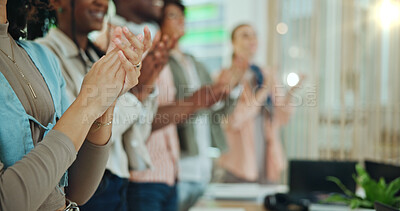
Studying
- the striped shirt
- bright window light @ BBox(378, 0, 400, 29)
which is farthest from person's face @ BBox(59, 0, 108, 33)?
bright window light @ BBox(378, 0, 400, 29)

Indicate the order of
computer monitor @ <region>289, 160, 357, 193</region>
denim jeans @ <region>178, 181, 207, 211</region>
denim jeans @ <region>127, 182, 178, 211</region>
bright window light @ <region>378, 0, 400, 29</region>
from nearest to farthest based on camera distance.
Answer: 1. denim jeans @ <region>127, 182, 178, 211</region>
2. computer monitor @ <region>289, 160, 357, 193</region>
3. denim jeans @ <region>178, 181, 207, 211</region>
4. bright window light @ <region>378, 0, 400, 29</region>

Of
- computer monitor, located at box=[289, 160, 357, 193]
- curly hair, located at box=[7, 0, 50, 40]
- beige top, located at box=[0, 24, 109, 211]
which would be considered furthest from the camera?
computer monitor, located at box=[289, 160, 357, 193]

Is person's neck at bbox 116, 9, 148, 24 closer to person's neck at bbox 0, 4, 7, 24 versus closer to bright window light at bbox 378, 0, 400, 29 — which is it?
person's neck at bbox 0, 4, 7, 24

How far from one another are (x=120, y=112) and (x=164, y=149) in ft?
2.15

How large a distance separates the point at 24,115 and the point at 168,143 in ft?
3.92

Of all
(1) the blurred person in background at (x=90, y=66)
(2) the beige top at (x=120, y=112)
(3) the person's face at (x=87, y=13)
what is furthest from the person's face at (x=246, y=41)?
(3) the person's face at (x=87, y=13)

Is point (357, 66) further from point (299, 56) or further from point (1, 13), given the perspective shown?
point (1, 13)

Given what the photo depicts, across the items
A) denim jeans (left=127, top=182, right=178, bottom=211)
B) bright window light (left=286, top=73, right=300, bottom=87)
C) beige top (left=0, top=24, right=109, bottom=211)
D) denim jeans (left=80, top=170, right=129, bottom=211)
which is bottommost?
denim jeans (left=127, top=182, right=178, bottom=211)

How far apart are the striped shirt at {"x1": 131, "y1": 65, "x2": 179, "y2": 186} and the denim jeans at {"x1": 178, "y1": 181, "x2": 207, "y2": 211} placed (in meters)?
0.26

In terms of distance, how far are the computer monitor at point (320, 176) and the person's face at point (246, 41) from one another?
111 cm

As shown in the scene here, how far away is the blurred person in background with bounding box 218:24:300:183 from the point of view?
9.48ft

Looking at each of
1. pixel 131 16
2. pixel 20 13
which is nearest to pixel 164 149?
pixel 131 16

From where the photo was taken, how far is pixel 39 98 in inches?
34.4

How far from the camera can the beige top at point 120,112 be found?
118 cm
